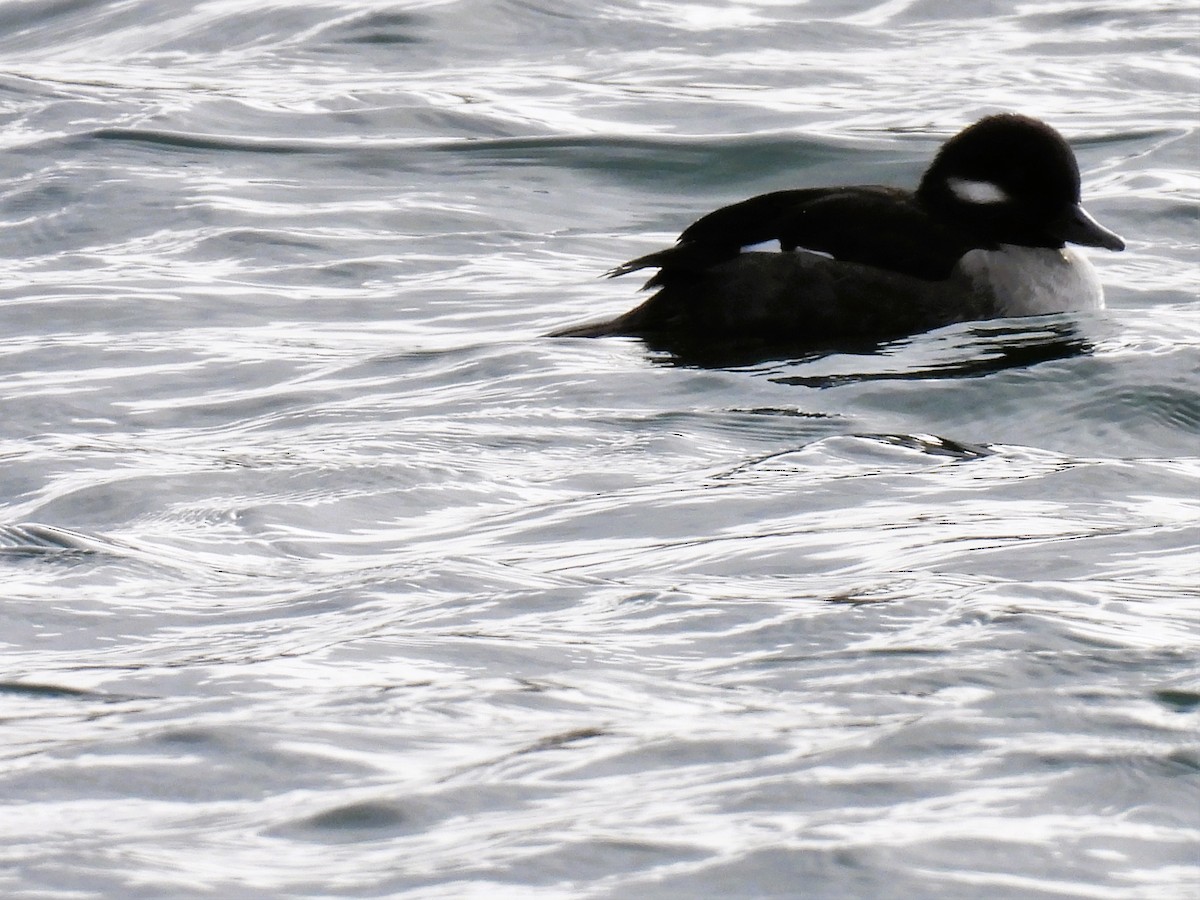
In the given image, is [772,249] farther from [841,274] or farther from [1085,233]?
[1085,233]

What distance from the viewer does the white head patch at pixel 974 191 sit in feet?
29.0

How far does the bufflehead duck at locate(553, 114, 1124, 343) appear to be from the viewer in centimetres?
827

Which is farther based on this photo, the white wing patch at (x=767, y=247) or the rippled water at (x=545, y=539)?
the white wing patch at (x=767, y=247)

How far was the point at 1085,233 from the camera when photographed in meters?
8.85

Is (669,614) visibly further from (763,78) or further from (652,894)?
(763,78)

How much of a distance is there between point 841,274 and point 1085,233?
113 cm

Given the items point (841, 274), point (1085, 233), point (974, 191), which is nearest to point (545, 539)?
point (841, 274)

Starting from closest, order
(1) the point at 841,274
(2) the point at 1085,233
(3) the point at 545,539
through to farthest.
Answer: (3) the point at 545,539 < (1) the point at 841,274 < (2) the point at 1085,233

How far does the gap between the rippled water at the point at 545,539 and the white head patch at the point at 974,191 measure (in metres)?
0.62

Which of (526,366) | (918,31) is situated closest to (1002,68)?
(918,31)

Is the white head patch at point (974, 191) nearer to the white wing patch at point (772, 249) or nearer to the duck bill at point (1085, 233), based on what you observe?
the duck bill at point (1085, 233)

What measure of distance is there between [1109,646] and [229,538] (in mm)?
2168

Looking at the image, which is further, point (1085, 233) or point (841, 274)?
point (1085, 233)

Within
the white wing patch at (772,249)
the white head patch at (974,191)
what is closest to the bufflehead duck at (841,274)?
the white wing patch at (772,249)
